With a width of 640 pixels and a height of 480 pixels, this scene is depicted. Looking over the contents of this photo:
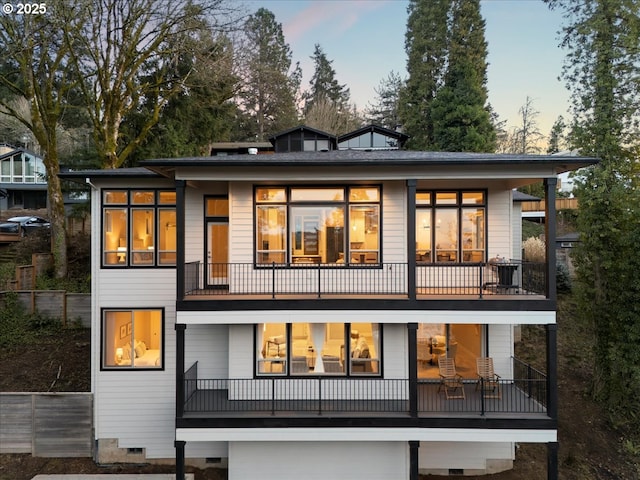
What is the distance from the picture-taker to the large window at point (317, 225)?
10438 millimetres

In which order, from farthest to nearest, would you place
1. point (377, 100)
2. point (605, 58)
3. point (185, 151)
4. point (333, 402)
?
1. point (377, 100)
2. point (185, 151)
3. point (605, 58)
4. point (333, 402)

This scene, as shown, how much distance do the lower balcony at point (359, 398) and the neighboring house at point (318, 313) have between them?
0.18ft

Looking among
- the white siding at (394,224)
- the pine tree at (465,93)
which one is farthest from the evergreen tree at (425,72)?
the white siding at (394,224)

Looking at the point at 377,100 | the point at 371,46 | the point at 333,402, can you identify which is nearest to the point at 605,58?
the point at 333,402

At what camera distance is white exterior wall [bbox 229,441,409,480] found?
987 cm

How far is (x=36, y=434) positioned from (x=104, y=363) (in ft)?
9.68

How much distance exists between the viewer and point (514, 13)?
80.8 feet

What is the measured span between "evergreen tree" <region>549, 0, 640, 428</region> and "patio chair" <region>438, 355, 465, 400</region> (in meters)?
5.99

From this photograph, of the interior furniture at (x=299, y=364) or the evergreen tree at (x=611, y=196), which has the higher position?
the evergreen tree at (x=611, y=196)

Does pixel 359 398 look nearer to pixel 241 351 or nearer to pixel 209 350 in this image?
pixel 241 351

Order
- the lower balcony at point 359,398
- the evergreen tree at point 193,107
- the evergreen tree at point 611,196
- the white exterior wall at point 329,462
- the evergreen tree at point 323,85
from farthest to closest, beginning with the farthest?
the evergreen tree at point 323,85, the evergreen tree at point 193,107, the evergreen tree at point 611,196, the white exterior wall at point 329,462, the lower balcony at point 359,398

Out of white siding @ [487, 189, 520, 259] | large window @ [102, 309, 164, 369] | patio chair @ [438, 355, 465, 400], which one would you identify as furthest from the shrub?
large window @ [102, 309, 164, 369]

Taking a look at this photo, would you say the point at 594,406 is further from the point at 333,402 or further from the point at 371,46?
the point at 371,46

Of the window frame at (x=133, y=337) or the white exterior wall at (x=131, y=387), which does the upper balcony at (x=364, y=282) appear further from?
the white exterior wall at (x=131, y=387)
